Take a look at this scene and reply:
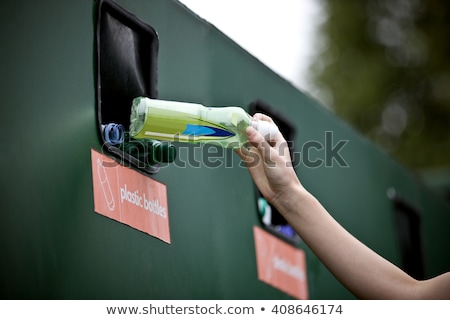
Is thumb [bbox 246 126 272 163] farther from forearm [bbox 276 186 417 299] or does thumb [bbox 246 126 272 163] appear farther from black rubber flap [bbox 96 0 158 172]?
black rubber flap [bbox 96 0 158 172]

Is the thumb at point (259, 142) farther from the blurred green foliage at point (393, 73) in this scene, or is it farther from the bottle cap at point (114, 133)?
the blurred green foliage at point (393, 73)

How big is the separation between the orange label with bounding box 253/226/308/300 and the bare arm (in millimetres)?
794

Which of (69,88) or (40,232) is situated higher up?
(69,88)

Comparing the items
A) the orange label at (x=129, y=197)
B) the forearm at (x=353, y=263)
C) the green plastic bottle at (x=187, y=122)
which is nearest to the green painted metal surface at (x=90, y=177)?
the orange label at (x=129, y=197)

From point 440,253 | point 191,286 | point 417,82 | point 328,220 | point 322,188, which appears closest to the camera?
point 328,220

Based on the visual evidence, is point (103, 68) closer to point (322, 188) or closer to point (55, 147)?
point (55, 147)

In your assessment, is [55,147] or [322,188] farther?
[322,188]

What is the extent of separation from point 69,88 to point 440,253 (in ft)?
11.4

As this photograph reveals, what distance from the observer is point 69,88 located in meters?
2.11

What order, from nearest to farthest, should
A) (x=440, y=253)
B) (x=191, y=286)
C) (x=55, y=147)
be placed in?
1. (x=55, y=147)
2. (x=191, y=286)
3. (x=440, y=253)

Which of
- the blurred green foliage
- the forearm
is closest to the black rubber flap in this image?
→ the forearm

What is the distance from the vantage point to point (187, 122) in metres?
2.28
